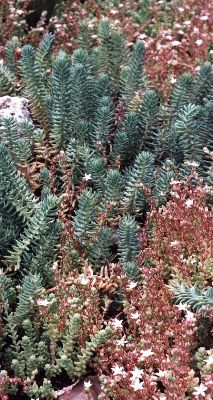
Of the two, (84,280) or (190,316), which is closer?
(190,316)

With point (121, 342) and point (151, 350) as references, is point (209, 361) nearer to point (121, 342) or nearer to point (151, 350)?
point (151, 350)

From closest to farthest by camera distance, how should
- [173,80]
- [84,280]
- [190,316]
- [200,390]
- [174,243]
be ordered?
1. [200,390]
2. [190,316]
3. [84,280]
4. [174,243]
5. [173,80]

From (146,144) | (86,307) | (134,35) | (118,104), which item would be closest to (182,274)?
(86,307)

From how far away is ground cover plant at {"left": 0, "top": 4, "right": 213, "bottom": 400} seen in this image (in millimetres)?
2910

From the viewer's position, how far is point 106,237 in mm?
3291

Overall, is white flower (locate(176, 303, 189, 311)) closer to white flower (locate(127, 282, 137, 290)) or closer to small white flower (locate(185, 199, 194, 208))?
white flower (locate(127, 282, 137, 290))

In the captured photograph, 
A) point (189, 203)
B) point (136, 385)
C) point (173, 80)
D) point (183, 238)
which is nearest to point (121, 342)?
point (136, 385)

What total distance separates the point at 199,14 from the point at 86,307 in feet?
11.9

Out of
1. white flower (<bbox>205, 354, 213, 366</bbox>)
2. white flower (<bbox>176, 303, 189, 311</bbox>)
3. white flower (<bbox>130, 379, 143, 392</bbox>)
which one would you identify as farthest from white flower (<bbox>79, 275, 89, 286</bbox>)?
white flower (<bbox>205, 354, 213, 366</bbox>)

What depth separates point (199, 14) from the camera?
5.93 meters

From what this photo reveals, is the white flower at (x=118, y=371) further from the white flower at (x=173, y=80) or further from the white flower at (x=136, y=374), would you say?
the white flower at (x=173, y=80)

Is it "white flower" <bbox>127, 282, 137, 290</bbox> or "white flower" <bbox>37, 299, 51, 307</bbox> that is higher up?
"white flower" <bbox>37, 299, 51, 307</bbox>

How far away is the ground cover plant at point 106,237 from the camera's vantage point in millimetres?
2910

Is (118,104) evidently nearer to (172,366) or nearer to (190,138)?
(190,138)
